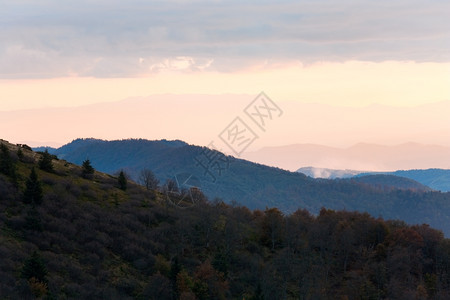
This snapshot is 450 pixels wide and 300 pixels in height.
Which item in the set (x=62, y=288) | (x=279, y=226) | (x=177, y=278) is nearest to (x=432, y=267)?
(x=279, y=226)

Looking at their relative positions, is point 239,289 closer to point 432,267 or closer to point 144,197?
point 144,197

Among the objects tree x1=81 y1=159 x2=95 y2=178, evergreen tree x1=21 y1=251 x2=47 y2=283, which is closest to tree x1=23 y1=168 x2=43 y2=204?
evergreen tree x1=21 y1=251 x2=47 y2=283

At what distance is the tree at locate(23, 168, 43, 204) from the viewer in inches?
2899

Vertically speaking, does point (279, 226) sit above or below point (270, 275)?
above

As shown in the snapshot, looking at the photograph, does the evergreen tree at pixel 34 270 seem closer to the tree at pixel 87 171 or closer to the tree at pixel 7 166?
the tree at pixel 7 166

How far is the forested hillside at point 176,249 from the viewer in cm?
6225

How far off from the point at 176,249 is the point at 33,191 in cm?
2286

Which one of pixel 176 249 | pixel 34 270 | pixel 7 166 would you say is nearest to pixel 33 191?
pixel 7 166

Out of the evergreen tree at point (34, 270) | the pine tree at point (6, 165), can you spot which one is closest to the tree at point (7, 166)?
the pine tree at point (6, 165)

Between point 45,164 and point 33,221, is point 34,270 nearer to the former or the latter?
point 33,221

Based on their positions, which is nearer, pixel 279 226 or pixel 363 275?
pixel 363 275

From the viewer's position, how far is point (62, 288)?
55.6 meters

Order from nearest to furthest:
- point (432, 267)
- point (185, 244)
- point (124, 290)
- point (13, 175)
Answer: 1. point (124, 290)
2. point (13, 175)
3. point (185, 244)
4. point (432, 267)

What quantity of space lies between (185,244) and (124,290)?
21.9 metres
